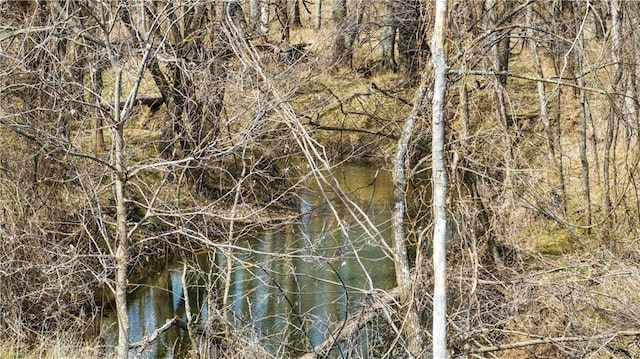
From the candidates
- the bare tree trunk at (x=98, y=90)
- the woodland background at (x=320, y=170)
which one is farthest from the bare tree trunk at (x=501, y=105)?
the bare tree trunk at (x=98, y=90)

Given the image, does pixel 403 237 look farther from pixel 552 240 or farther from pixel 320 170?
pixel 552 240

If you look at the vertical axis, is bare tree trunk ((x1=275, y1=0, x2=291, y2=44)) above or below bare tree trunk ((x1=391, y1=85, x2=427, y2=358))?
above

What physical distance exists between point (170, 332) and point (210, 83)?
3.49m

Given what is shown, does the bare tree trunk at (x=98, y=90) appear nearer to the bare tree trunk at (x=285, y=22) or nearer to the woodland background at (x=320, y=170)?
the woodland background at (x=320, y=170)

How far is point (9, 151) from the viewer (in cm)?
1012

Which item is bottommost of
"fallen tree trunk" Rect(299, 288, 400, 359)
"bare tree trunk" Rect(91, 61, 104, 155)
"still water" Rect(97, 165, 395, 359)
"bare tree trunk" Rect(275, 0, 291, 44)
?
"still water" Rect(97, 165, 395, 359)

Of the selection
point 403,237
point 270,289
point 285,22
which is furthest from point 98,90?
point 285,22

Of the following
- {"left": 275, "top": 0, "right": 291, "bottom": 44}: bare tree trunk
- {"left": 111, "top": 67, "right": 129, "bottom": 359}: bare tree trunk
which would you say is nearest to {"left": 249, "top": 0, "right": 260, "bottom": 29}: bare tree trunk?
{"left": 275, "top": 0, "right": 291, "bottom": 44}: bare tree trunk

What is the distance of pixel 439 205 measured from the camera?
4.81 metres

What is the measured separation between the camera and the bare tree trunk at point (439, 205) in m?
4.70

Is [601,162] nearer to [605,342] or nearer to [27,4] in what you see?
[605,342]

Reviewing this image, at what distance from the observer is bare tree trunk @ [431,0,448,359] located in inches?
185

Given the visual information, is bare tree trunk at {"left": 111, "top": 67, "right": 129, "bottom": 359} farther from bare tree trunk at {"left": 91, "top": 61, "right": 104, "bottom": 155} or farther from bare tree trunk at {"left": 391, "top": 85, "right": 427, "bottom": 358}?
bare tree trunk at {"left": 391, "top": 85, "right": 427, "bottom": 358}

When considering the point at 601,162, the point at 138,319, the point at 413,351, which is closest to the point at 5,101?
the point at 138,319
